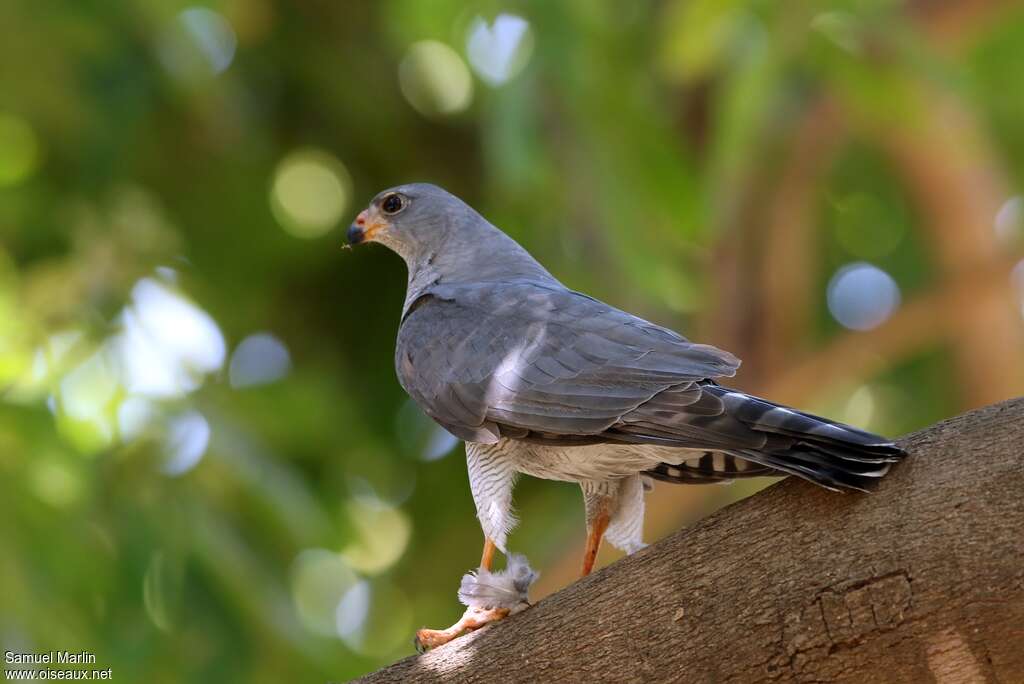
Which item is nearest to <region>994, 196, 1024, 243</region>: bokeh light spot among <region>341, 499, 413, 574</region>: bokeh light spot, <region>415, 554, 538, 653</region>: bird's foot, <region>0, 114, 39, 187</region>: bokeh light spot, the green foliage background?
the green foliage background

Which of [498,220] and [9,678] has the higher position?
[498,220]

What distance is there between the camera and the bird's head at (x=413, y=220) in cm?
515

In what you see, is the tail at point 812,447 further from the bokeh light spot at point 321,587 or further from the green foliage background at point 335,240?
the bokeh light spot at point 321,587

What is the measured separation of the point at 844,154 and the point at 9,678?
8083 millimetres

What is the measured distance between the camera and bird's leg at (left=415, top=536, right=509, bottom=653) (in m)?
3.84

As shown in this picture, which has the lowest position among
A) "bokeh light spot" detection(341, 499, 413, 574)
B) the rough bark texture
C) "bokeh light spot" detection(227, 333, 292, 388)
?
the rough bark texture

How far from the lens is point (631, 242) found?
6.29 meters

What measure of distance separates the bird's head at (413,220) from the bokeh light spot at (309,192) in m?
4.50

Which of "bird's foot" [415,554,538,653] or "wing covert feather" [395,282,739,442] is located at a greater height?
"wing covert feather" [395,282,739,442]

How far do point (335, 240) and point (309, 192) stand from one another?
52cm

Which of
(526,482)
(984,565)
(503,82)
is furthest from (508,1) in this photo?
(526,482)

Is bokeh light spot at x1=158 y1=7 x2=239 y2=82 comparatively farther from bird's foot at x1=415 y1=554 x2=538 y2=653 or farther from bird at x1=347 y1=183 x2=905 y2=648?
bird's foot at x1=415 y1=554 x2=538 y2=653

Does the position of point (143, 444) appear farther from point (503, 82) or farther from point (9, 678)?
point (503, 82)

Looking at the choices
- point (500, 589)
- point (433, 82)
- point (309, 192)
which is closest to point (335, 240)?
point (309, 192)
